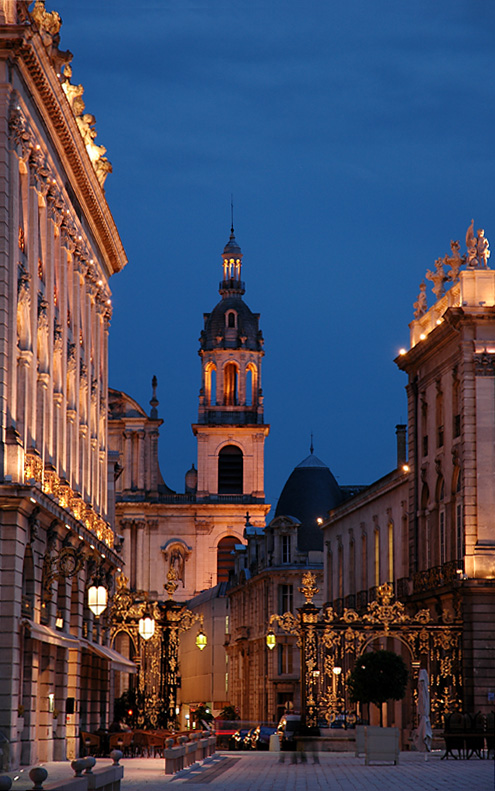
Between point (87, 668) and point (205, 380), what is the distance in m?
61.2

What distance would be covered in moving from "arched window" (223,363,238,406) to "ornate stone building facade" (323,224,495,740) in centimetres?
4922

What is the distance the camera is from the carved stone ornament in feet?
161

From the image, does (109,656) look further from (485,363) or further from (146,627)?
(485,363)

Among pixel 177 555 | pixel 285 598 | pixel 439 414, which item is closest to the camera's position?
pixel 439 414

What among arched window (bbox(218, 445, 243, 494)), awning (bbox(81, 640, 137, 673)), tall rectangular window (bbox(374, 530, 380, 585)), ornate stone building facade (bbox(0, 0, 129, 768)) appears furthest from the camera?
arched window (bbox(218, 445, 243, 494))

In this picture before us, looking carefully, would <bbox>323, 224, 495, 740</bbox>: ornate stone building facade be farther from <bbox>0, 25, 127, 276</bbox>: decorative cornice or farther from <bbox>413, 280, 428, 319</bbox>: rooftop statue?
<bbox>0, 25, 127, 276</bbox>: decorative cornice

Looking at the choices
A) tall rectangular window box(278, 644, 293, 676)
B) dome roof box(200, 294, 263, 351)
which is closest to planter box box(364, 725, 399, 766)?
tall rectangular window box(278, 644, 293, 676)

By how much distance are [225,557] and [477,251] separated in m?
58.2

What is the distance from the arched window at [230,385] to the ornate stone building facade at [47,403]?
55274 millimetres

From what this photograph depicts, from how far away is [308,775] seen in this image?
3216cm

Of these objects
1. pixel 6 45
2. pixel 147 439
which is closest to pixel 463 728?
pixel 6 45

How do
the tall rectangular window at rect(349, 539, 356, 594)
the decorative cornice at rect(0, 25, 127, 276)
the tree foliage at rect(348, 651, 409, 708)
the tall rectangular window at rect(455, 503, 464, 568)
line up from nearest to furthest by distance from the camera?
the decorative cornice at rect(0, 25, 127, 276) → the tree foliage at rect(348, 651, 409, 708) → the tall rectangular window at rect(455, 503, 464, 568) → the tall rectangular window at rect(349, 539, 356, 594)

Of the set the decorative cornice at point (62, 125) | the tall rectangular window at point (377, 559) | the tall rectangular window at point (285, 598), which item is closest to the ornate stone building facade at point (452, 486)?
the tall rectangular window at point (377, 559)

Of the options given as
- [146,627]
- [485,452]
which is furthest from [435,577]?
[146,627]
